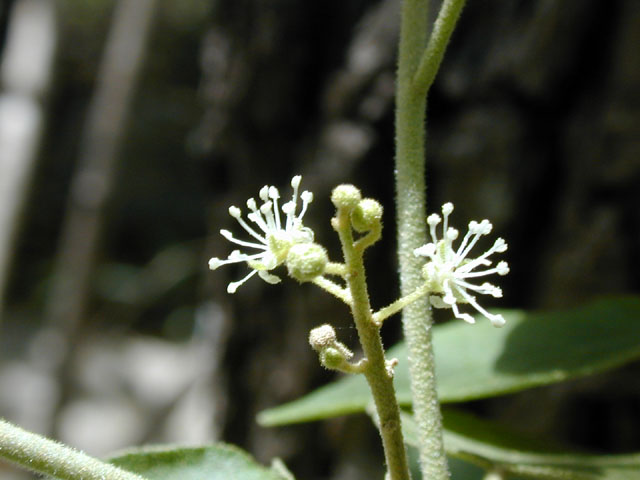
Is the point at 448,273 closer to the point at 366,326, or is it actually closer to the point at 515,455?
the point at 366,326

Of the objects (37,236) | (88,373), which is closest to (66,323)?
(88,373)

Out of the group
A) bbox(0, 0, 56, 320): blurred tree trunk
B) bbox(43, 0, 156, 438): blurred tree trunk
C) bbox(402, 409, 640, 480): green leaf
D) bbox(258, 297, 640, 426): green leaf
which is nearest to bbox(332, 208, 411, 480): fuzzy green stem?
bbox(402, 409, 640, 480): green leaf

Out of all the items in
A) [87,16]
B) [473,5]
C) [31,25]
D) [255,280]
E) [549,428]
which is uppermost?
[87,16]

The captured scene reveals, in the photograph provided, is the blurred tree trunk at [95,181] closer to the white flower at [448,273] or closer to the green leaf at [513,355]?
the green leaf at [513,355]

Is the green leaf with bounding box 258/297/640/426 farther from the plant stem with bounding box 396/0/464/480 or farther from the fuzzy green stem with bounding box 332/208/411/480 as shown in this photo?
the fuzzy green stem with bounding box 332/208/411/480

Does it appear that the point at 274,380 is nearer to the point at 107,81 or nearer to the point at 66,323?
the point at 66,323

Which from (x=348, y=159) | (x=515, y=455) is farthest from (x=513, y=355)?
(x=348, y=159)
